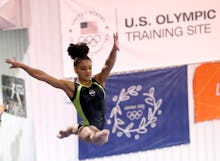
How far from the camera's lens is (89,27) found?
6.97 metres

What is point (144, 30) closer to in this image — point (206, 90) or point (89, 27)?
point (89, 27)

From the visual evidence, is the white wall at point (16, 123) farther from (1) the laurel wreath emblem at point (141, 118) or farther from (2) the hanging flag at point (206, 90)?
(2) the hanging flag at point (206, 90)

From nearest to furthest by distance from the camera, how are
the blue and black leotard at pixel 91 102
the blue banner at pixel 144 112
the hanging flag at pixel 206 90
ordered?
the blue and black leotard at pixel 91 102 → the blue banner at pixel 144 112 → the hanging flag at pixel 206 90

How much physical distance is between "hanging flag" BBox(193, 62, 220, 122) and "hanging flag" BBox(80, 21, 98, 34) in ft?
5.22

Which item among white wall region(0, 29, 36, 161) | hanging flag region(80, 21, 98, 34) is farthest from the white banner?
white wall region(0, 29, 36, 161)

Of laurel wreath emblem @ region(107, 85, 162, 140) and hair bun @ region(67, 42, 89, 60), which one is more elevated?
hair bun @ region(67, 42, 89, 60)

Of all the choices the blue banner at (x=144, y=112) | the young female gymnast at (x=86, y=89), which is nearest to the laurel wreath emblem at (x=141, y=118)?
the blue banner at (x=144, y=112)

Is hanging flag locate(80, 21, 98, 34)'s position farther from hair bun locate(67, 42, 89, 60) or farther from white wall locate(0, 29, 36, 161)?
hair bun locate(67, 42, 89, 60)

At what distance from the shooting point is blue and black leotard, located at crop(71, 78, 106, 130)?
4570 mm

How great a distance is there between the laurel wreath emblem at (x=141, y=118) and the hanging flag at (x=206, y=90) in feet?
1.87

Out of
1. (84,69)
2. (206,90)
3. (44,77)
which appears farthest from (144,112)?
(44,77)

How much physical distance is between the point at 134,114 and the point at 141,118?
0.12 metres

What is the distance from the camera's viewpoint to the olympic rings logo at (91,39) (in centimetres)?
696

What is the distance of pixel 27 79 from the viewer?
23.0ft
